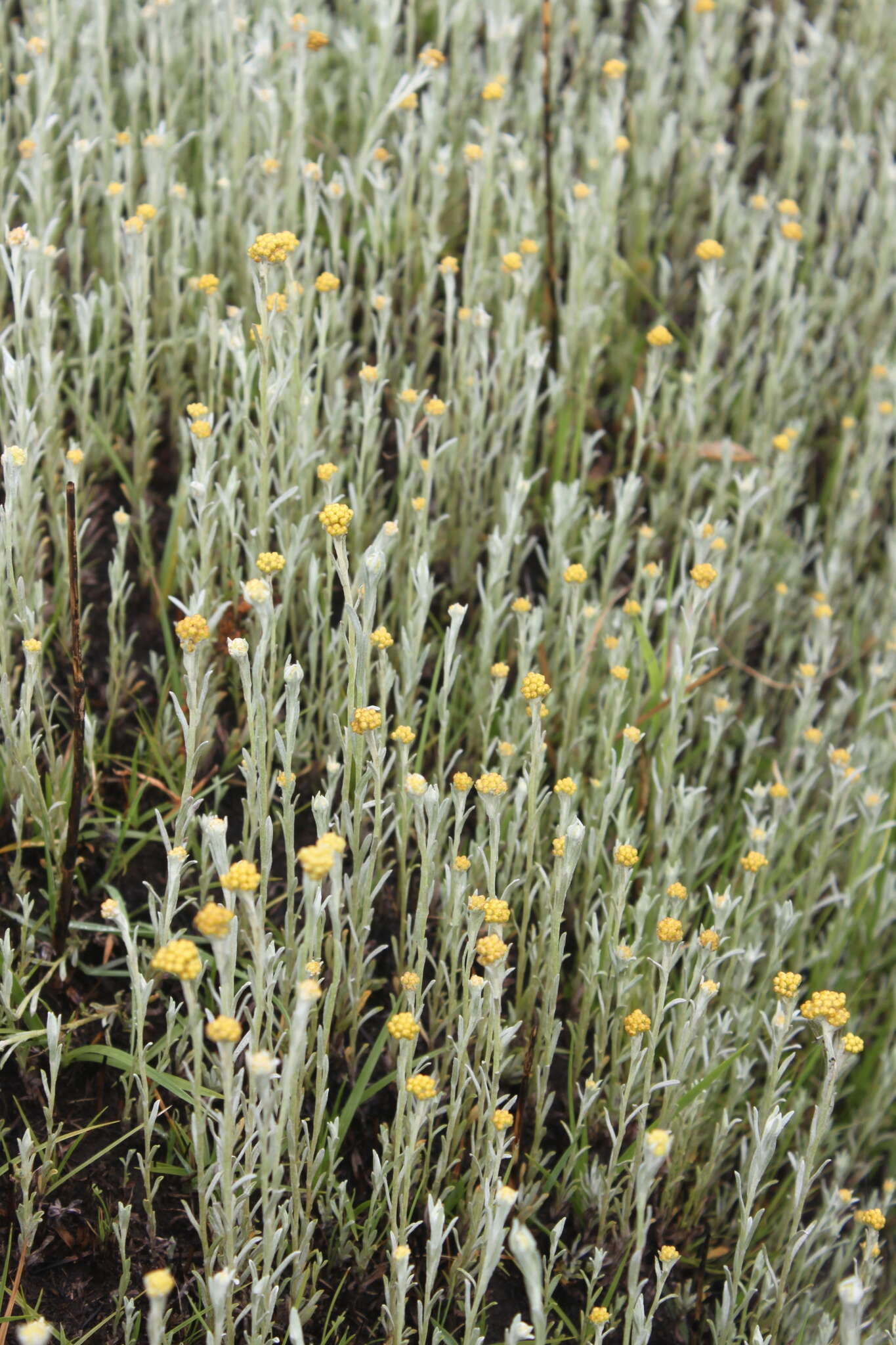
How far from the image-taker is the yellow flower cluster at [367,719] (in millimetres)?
1791

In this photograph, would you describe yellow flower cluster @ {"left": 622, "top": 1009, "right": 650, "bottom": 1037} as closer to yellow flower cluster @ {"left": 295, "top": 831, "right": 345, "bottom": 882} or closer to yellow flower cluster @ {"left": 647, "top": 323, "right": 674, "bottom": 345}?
yellow flower cluster @ {"left": 295, "top": 831, "right": 345, "bottom": 882}

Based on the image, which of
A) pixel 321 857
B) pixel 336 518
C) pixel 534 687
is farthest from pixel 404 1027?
pixel 336 518

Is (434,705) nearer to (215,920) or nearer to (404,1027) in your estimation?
(404,1027)

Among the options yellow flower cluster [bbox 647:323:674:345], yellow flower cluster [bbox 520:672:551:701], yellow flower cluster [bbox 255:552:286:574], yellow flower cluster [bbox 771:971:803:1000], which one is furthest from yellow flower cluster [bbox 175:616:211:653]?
yellow flower cluster [bbox 647:323:674:345]

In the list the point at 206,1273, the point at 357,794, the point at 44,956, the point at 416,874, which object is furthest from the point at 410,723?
the point at 206,1273

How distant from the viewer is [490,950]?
1645 millimetres

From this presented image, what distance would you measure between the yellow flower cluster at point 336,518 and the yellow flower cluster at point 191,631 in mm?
241

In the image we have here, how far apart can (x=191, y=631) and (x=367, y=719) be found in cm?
31

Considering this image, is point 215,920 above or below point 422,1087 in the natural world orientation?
above

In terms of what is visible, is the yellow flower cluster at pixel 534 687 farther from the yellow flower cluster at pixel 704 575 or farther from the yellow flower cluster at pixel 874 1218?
the yellow flower cluster at pixel 874 1218

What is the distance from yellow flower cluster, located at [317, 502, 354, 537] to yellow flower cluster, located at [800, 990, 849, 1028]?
3.26 feet

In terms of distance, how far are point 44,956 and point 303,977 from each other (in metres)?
0.64

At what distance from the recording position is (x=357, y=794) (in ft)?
6.27

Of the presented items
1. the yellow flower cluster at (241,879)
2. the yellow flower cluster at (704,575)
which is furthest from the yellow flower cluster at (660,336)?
the yellow flower cluster at (241,879)
